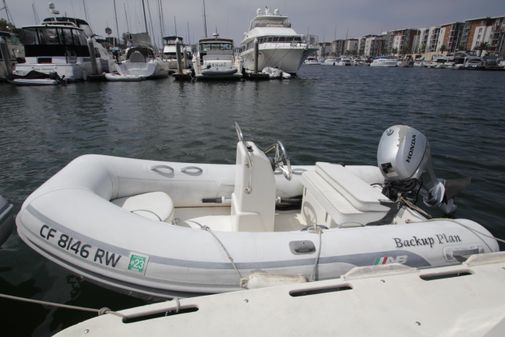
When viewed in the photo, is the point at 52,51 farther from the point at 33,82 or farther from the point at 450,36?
the point at 450,36

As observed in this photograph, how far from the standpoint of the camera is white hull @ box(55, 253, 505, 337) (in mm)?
1185

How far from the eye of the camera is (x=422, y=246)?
2.29 m

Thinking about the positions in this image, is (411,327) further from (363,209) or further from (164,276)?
(164,276)

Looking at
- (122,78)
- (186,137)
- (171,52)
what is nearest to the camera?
(186,137)

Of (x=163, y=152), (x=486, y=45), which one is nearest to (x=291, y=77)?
(x=163, y=152)

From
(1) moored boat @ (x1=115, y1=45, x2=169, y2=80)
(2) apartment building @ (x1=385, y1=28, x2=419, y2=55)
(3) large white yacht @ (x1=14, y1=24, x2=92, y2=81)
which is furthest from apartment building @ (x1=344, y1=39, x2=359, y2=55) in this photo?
(3) large white yacht @ (x1=14, y1=24, x2=92, y2=81)

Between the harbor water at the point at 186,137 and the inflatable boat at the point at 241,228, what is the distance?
806mm

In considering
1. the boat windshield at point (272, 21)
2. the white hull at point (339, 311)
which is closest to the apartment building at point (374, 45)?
the boat windshield at point (272, 21)

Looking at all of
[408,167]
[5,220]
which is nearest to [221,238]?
[5,220]

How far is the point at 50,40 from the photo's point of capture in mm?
19656

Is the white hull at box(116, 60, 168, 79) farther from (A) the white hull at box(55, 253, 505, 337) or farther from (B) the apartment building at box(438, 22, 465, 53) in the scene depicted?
(B) the apartment building at box(438, 22, 465, 53)

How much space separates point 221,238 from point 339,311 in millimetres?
1016

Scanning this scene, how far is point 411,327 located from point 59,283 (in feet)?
9.66

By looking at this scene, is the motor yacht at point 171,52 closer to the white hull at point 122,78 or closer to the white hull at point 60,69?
the white hull at point 122,78
